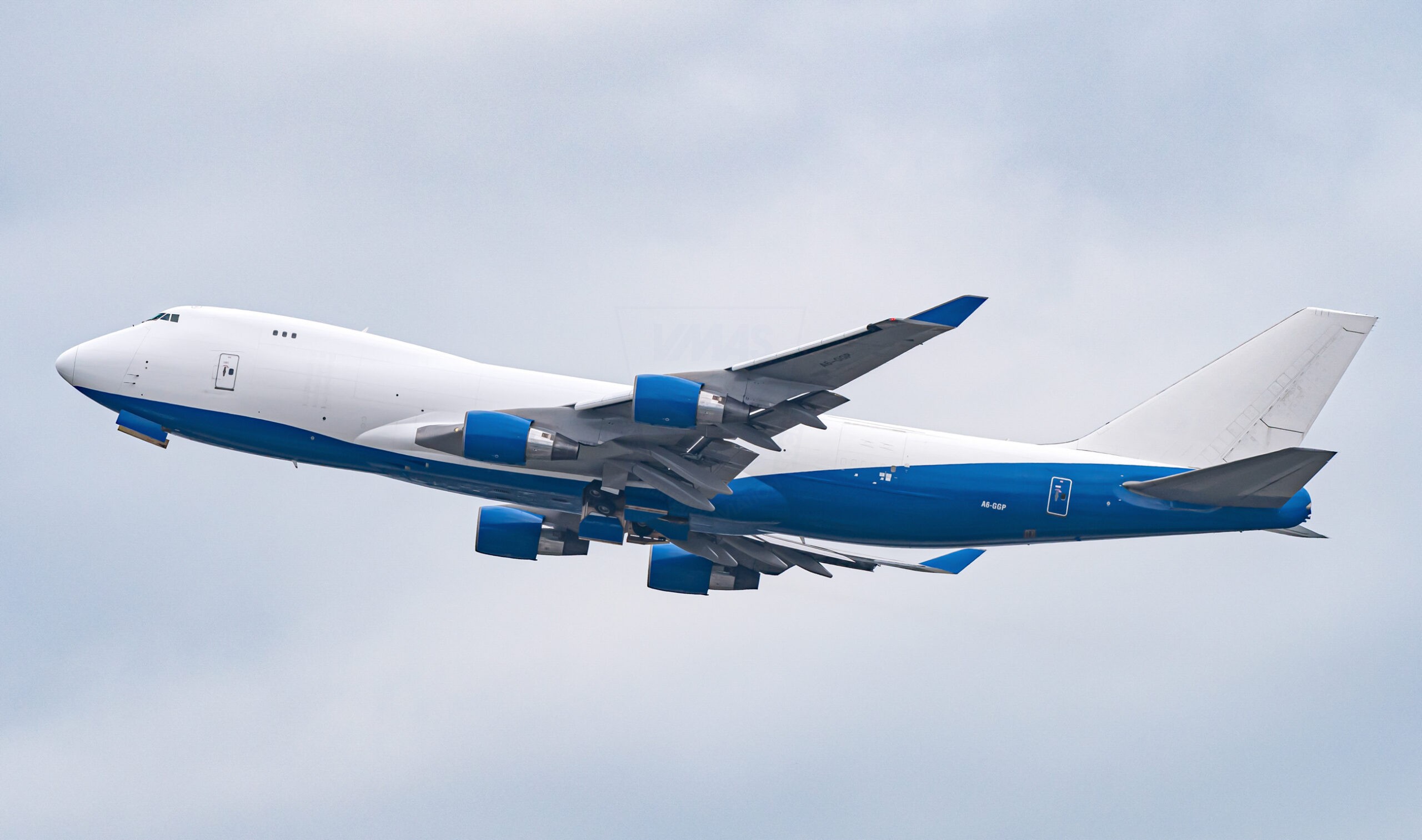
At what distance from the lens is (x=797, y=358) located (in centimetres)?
3453

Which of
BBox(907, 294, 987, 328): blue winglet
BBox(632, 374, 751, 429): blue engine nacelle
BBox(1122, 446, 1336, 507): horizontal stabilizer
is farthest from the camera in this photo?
BBox(1122, 446, 1336, 507): horizontal stabilizer

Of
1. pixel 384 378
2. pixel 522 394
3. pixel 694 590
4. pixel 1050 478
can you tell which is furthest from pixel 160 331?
pixel 1050 478

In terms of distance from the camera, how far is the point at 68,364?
133 ft

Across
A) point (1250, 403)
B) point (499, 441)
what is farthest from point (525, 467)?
point (1250, 403)

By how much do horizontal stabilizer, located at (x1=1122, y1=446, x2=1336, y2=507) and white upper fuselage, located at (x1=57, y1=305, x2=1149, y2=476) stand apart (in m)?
4.12

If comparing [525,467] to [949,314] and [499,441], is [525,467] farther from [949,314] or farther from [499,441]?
[949,314]

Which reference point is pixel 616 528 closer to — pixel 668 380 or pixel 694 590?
pixel 694 590

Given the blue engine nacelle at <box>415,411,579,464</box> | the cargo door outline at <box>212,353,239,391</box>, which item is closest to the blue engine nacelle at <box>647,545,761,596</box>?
the blue engine nacelle at <box>415,411,579,464</box>

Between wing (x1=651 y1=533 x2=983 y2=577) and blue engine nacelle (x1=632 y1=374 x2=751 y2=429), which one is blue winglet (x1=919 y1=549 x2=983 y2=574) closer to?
wing (x1=651 y1=533 x2=983 y2=577)

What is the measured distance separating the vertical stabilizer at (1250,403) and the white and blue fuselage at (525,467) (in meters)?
1.43

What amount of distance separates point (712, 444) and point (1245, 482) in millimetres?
15190

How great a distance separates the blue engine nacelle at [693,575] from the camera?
47.9m

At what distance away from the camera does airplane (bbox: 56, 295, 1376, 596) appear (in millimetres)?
38938

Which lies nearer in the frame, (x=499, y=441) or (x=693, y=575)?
(x=499, y=441)
